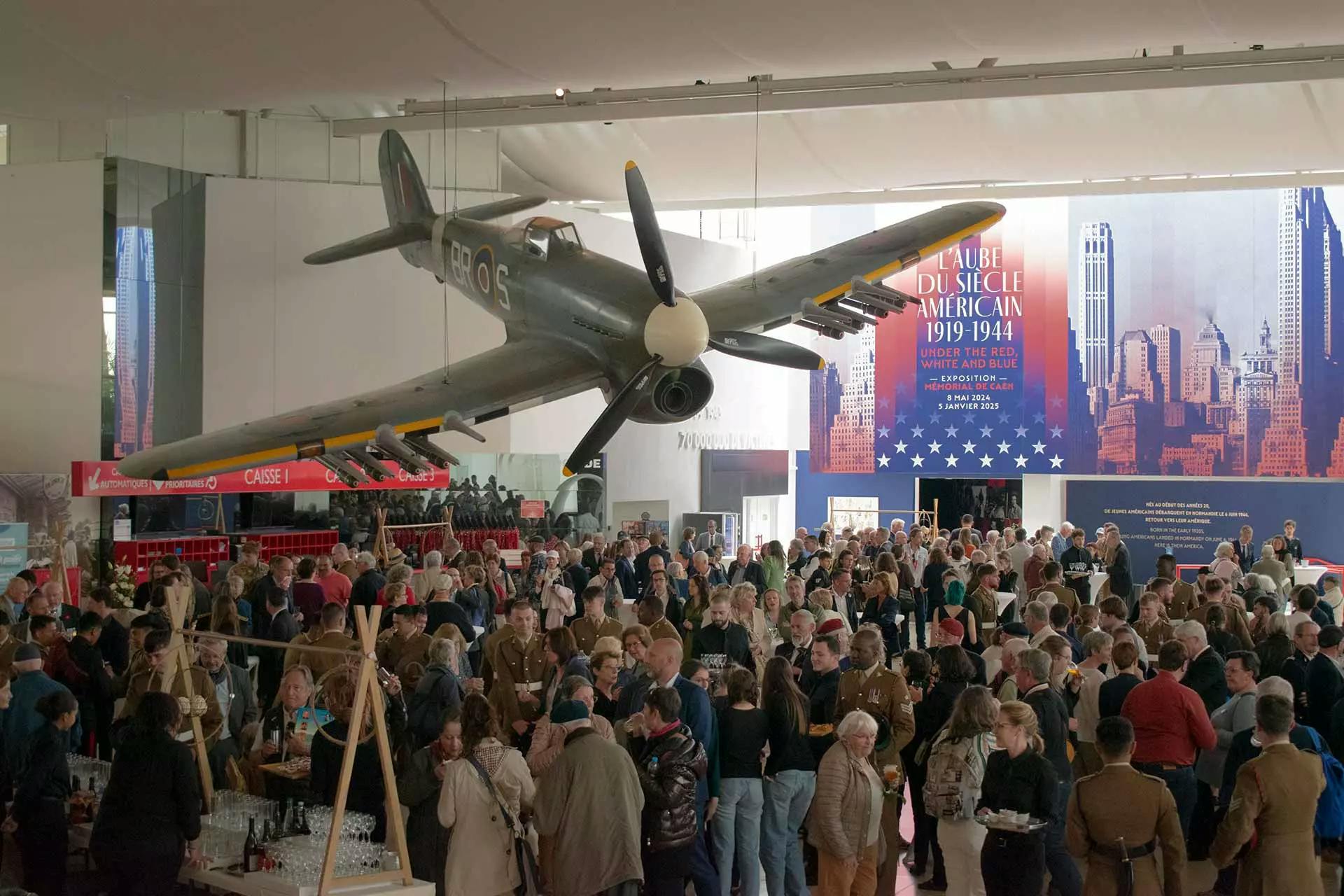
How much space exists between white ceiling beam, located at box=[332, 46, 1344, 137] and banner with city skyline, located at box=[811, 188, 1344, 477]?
22.9 ft

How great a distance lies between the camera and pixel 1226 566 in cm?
1001

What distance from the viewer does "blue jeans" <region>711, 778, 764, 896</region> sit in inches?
193

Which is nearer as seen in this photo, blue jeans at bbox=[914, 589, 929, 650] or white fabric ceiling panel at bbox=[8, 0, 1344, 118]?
white fabric ceiling panel at bbox=[8, 0, 1344, 118]

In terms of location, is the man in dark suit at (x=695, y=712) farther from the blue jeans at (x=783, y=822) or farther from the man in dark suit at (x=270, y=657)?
the man in dark suit at (x=270, y=657)

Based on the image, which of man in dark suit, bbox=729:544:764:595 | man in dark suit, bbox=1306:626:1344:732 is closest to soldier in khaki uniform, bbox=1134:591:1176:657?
man in dark suit, bbox=1306:626:1344:732

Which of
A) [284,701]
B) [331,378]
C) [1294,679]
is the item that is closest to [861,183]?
[331,378]


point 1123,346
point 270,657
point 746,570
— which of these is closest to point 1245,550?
point 1123,346

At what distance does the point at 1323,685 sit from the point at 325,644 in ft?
15.9

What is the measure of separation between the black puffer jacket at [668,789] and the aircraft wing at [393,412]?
4.28 meters

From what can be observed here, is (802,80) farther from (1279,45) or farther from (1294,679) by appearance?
(1294,679)

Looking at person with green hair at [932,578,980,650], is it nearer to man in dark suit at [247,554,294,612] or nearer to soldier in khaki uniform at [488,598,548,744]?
soldier in khaki uniform at [488,598,548,744]

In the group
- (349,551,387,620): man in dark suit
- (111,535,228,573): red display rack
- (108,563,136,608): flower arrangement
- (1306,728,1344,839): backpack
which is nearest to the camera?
(1306,728,1344,839): backpack

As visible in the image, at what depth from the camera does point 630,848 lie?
4.34 metres

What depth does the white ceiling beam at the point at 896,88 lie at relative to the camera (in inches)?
376
